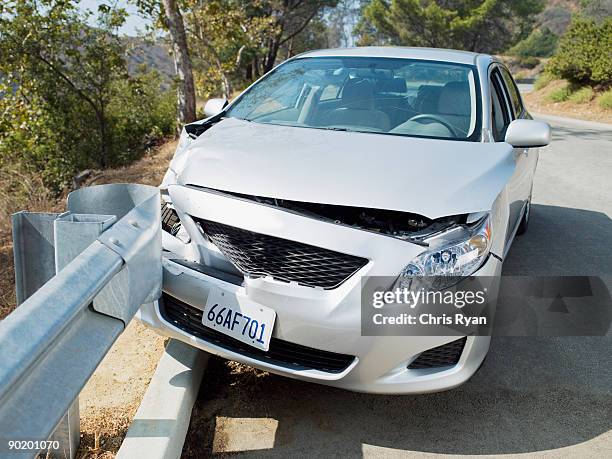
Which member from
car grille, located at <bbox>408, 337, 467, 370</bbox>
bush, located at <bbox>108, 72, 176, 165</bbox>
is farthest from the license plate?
bush, located at <bbox>108, 72, 176, 165</bbox>

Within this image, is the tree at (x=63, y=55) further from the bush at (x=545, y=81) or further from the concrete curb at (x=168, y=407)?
the bush at (x=545, y=81)

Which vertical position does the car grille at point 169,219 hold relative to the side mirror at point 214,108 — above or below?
below

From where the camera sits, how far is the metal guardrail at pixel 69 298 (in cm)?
166

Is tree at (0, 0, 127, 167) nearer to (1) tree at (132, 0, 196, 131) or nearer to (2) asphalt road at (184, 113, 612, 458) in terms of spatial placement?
(1) tree at (132, 0, 196, 131)

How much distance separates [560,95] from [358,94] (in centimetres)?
2202

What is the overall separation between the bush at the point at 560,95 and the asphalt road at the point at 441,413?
21.8m

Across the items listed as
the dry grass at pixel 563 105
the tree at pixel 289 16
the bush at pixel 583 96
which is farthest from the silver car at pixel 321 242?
the tree at pixel 289 16

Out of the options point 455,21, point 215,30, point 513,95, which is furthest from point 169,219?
point 455,21

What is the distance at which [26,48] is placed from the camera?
13.4 metres

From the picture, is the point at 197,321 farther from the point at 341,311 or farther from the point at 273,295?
the point at 341,311

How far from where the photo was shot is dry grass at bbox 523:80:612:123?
2047cm

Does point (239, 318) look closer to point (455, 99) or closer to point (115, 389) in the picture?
point (115, 389)

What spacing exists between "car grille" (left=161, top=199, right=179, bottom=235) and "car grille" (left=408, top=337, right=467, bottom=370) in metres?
1.38

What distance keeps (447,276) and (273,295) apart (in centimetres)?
75
